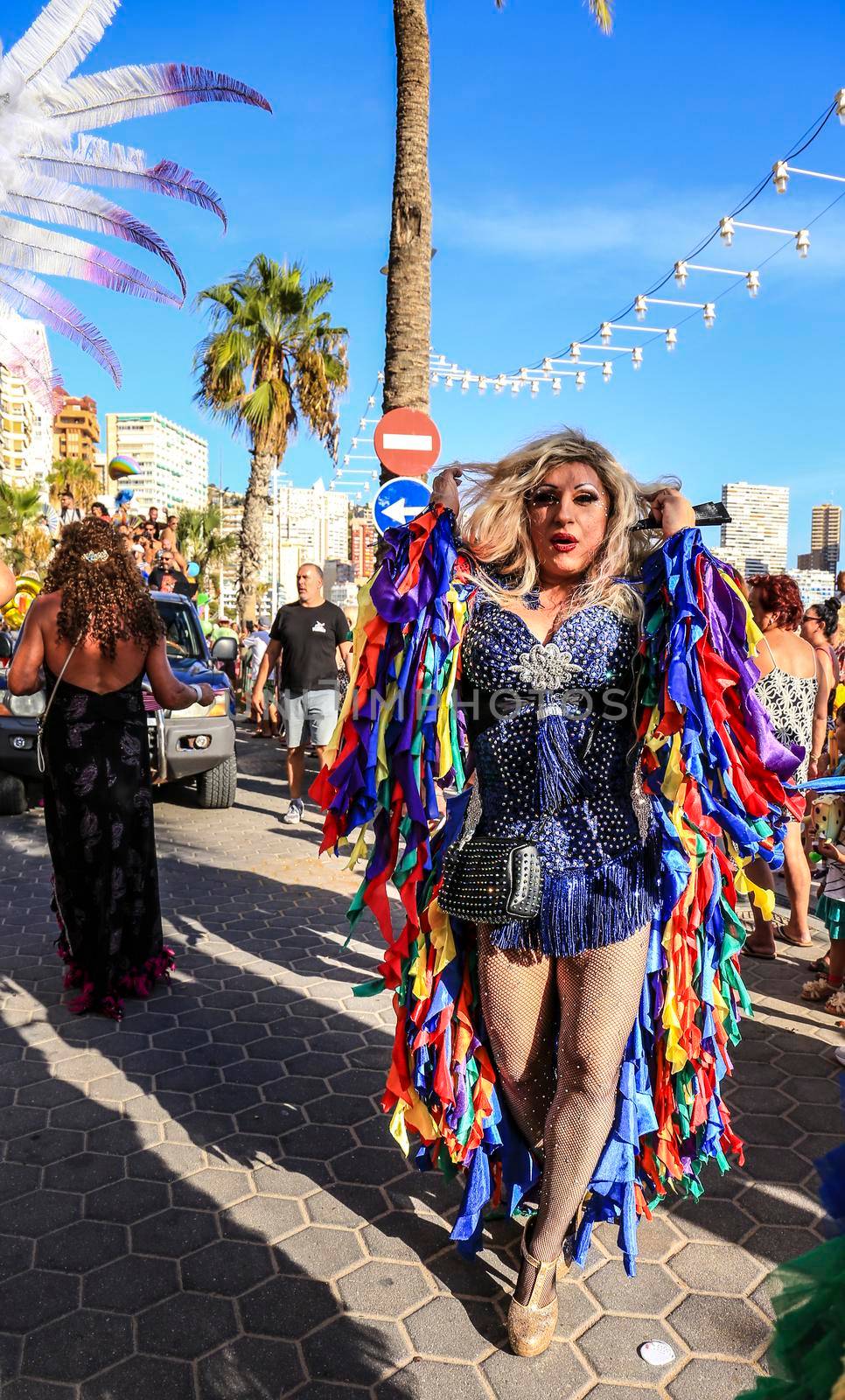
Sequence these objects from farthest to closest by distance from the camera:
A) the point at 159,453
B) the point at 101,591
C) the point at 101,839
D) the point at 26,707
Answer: the point at 159,453
the point at 26,707
the point at 101,839
the point at 101,591

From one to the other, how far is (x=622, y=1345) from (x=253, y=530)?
62.0 ft

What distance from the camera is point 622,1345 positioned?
2.34m

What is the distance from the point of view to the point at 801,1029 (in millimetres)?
Result: 4254

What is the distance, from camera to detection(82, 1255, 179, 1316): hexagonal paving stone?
244 centimetres

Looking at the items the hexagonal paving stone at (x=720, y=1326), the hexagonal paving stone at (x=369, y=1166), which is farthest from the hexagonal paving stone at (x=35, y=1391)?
the hexagonal paving stone at (x=720, y=1326)

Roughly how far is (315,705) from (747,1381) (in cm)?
662

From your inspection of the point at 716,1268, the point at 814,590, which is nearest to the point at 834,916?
the point at 716,1268

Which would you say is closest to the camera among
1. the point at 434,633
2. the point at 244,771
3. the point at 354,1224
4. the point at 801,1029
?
the point at 434,633

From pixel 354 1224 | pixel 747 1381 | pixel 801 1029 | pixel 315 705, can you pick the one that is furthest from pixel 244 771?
pixel 747 1381

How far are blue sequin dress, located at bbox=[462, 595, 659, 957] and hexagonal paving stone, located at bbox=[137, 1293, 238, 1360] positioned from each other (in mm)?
1151

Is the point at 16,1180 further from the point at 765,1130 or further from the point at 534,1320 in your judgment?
the point at 765,1130

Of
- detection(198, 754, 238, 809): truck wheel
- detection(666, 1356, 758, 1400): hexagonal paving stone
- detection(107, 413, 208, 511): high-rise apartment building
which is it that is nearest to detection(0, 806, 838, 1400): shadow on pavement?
detection(666, 1356, 758, 1400): hexagonal paving stone

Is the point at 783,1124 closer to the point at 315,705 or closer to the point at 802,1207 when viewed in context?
the point at 802,1207

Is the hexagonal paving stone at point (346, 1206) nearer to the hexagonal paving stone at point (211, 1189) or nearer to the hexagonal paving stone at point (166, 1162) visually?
the hexagonal paving stone at point (211, 1189)
